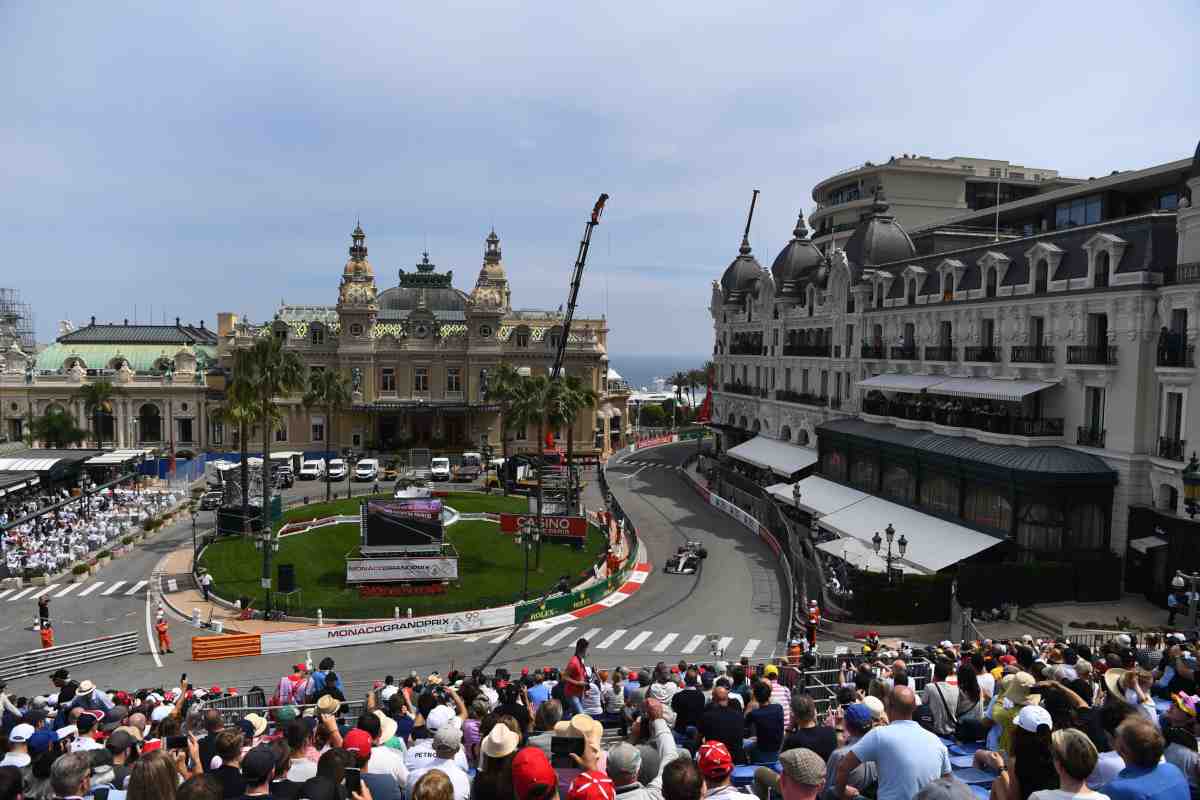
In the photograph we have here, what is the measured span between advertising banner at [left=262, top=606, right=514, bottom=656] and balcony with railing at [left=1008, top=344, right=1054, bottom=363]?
25.4 metres

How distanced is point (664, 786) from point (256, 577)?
40221 mm

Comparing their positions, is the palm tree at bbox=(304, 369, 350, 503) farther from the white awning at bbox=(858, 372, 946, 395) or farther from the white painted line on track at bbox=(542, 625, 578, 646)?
the white awning at bbox=(858, 372, 946, 395)

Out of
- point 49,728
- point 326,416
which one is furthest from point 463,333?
point 49,728

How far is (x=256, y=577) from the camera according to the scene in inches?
1694

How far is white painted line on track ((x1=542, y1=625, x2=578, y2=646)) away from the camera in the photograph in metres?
34.5

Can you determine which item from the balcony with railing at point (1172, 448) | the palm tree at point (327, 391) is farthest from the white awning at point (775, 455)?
the palm tree at point (327, 391)

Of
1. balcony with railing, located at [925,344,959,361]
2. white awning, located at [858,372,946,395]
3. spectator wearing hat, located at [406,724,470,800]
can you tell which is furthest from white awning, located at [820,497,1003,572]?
spectator wearing hat, located at [406,724,470,800]

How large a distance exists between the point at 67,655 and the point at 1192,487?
128 feet

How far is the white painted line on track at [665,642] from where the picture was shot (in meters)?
33.0

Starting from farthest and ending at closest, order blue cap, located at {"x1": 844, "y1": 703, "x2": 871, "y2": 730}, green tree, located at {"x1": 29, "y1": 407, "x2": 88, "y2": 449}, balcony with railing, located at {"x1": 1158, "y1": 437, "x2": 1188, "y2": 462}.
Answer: green tree, located at {"x1": 29, "y1": 407, "x2": 88, "y2": 449}
balcony with railing, located at {"x1": 1158, "y1": 437, "x2": 1188, "y2": 462}
blue cap, located at {"x1": 844, "y1": 703, "x2": 871, "y2": 730}

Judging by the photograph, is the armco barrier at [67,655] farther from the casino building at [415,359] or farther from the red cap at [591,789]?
the casino building at [415,359]

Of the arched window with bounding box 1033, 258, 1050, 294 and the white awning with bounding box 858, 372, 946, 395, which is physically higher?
the arched window with bounding box 1033, 258, 1050, 294

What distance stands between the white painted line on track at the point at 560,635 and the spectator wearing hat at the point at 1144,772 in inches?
1087

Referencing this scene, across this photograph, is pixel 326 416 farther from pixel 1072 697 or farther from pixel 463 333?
pixel 1072 697
